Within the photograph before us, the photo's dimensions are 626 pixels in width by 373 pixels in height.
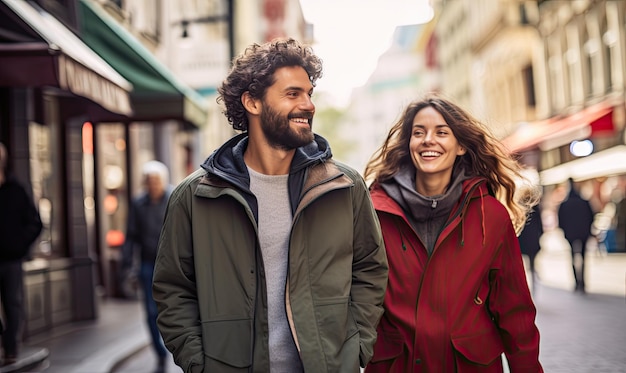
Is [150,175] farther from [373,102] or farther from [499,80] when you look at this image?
[373,102]

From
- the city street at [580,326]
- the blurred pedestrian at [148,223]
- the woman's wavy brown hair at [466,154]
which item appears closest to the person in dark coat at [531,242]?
the city street at [580,326]

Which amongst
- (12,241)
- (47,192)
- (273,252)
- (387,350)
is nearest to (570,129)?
(47,192)

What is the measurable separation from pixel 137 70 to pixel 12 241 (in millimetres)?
3803

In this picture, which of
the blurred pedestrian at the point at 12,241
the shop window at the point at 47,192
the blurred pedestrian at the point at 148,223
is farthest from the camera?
the shop window at the point at 47,192

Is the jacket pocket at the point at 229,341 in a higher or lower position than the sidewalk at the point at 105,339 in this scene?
higher

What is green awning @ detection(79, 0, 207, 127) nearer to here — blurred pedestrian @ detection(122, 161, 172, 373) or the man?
blurred pedestrian @ detection(122, 161, 172, 373)

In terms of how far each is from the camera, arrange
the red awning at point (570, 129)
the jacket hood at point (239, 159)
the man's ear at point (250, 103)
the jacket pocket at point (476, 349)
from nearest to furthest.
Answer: the jacket hood at point (239, 159)
the man's ear at point (250, 103)
the jacket pocket at point (476, 349)
the red awning at point (570, 129)

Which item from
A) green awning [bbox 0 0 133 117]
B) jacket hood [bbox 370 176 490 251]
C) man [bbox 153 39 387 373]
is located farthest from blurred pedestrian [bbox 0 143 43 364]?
man [bbox 153 39 387 373]

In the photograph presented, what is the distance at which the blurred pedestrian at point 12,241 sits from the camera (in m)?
7.21

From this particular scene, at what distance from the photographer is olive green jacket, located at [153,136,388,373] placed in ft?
9.75

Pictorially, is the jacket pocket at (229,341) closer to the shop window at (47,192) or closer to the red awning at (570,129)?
the shop window at (47,192)

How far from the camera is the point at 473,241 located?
3598 millimetres

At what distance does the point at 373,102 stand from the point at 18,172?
132m

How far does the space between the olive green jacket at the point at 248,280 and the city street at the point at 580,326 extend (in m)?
4.54
